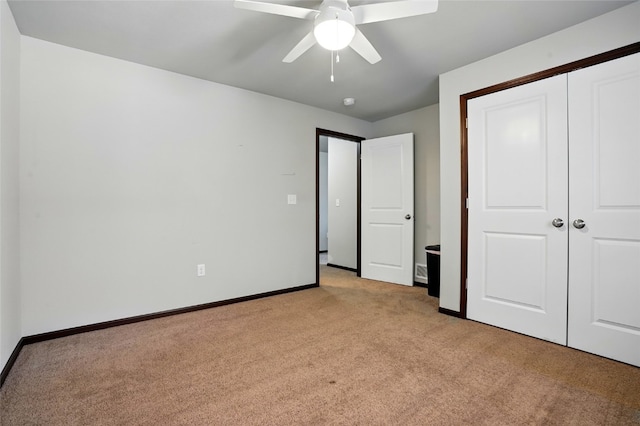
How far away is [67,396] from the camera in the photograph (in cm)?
164

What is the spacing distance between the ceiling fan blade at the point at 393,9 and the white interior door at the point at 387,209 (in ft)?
8.14

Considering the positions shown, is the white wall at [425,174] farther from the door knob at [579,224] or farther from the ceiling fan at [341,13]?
the ceiling fan at [341,13]

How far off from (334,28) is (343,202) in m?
3.73

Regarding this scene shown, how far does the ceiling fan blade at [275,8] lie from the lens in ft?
5.33

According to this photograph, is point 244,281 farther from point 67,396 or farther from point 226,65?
point 226,65

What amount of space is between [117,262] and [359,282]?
2877 mm

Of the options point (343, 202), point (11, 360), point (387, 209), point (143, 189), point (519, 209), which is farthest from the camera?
point (343, 202)

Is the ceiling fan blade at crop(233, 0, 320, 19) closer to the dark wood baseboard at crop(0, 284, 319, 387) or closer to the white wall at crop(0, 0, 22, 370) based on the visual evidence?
the white wall at crop(0, 0, 22, 370)

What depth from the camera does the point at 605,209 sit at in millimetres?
2100

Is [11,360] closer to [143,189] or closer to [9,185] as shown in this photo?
[9,185]

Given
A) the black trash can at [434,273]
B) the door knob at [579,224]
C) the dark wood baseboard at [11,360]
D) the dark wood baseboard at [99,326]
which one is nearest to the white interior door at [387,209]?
the black trash can at [434,273]

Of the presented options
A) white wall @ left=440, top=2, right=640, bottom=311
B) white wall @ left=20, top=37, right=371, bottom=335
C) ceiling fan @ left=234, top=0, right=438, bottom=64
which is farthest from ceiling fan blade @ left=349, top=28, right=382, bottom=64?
white wall @ left=20, top=37, right=371, bottom=335

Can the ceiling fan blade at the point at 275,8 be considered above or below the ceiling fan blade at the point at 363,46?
above

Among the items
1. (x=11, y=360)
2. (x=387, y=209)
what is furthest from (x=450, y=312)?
(x=11, y=360)
